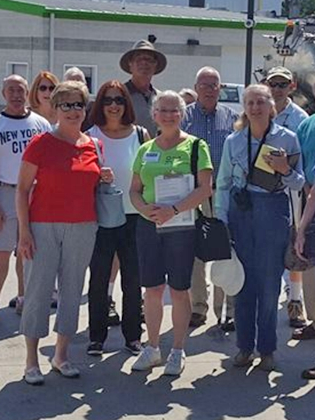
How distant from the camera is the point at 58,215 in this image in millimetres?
5207

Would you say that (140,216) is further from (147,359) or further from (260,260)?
(147,359)

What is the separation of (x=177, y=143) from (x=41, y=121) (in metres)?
1.69

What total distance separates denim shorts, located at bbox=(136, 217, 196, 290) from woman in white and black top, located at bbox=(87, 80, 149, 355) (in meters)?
0.38

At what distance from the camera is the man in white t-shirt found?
650cm

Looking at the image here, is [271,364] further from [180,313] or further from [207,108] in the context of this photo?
[207,108]

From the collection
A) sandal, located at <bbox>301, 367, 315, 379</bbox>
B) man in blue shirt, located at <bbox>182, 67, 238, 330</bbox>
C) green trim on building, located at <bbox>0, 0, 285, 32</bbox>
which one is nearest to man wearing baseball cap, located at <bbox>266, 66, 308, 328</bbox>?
man in blue shirt, located at <bbox>182, 67, 238, 330</bbox>

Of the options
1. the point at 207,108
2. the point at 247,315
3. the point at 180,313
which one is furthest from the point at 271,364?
the point at 207,108

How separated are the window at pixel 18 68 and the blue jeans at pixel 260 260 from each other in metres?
19.6

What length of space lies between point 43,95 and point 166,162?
7.20 feet

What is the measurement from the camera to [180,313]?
5.59 meters

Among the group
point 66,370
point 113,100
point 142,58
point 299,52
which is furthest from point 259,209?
point 299,52

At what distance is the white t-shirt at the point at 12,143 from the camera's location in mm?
6488

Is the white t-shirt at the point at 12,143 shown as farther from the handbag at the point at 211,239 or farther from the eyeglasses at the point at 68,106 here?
the handbag at the point at 211,239

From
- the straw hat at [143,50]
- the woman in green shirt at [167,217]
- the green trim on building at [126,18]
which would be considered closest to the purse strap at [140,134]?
the woman in green shirt at [167,217]
